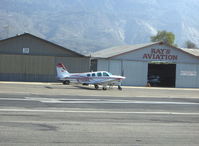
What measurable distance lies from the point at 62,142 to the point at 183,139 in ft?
10.5

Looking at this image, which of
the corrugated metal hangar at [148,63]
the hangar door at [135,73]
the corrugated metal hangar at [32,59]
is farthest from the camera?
the hangar door at [135,73]

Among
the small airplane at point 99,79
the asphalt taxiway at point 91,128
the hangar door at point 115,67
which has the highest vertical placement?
the hangar door at point 115,67

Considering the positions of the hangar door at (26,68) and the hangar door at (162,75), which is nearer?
the hangar door at (26,68)

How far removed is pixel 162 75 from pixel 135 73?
29.3 ft

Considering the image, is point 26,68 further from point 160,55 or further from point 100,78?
point 160,55

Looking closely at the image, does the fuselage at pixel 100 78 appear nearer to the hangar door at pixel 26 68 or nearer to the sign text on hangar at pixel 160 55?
the hangar door at pixel 26 68

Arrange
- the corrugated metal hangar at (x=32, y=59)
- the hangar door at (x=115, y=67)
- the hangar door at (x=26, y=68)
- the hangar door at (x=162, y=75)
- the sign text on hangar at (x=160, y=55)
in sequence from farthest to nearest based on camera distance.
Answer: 1. the hangar door at (x=162, y=75)
2. the sign text on hangar at (x=160, y=55)
3. the hangar door at (x=115, y=67)
4. the corrugated metal hangar at (x=32, y=59)
5. the hangar door at (x=26, y=68)

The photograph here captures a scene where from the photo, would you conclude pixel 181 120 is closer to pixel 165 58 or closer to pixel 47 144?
pixel 47 144

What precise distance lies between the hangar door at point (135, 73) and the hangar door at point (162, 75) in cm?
478

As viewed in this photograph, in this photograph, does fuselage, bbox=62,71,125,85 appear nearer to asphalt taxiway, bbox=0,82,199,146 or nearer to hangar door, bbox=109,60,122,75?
hangar door, bbox=109,60,122,75

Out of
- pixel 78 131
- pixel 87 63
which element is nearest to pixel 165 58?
pixel 87 63

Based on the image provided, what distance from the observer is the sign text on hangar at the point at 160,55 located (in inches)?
1873

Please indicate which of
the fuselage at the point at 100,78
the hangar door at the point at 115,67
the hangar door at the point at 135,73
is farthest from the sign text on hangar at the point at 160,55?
the fuselage at the point at 100,78

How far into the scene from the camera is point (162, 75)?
178ft
